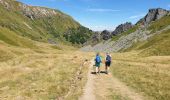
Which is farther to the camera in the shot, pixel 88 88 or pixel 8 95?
pixel 88 88

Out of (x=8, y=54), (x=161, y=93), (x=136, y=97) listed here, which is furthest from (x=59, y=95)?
(x=8, y=54)

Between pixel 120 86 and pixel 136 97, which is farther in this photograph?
pixel 120 86

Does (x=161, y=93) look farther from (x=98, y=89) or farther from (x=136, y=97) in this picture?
(x=98, y=89)

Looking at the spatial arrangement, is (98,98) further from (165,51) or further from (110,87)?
(165,51)

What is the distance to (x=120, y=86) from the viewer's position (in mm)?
29547

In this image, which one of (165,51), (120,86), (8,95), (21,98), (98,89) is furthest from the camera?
(165,51)

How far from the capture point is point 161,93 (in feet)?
82.0

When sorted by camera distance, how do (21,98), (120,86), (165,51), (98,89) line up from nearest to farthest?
(21,98)
(98,89)
(120,86)
(165,51)

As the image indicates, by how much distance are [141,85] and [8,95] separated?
1197 centimetres

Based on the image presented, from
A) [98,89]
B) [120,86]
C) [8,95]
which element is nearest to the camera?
[8,95]

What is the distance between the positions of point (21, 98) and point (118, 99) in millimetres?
6515

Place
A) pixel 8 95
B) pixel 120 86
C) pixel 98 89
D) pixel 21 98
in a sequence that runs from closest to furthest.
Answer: pixel 21 98, pixel 8 95, pixel 98 89, pixel 120 86

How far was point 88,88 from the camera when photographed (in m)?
27.6

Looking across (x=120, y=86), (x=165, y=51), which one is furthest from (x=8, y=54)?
(x=120, y=86)
